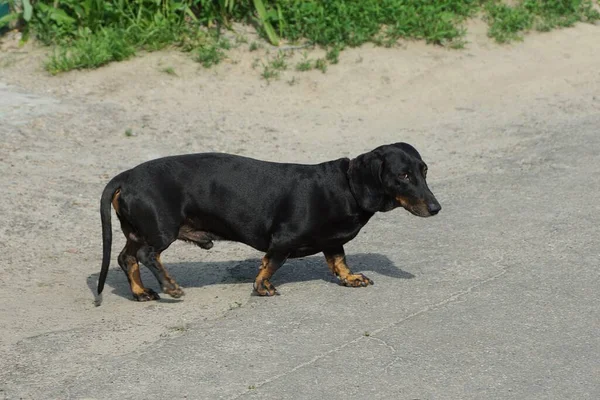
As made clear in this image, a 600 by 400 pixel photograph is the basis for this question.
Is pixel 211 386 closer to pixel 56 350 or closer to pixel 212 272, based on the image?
pixel 56 350

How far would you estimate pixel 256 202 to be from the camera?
638 cm

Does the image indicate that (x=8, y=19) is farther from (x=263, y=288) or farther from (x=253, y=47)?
(x=263, y=288)

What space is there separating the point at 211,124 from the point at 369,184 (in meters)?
3.96

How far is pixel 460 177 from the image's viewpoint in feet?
29.2

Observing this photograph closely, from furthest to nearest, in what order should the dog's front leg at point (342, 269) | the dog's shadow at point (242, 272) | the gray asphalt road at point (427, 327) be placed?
the dog's shadow at point (242, 272), the dog's front leg at point (342, 269), the gray asphalt road at point (427, 327)

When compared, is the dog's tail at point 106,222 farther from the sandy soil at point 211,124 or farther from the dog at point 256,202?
the sandy soil at point 211,124

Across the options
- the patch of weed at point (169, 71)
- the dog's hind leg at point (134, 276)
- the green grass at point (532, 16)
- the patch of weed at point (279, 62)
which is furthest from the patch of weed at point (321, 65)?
the dog's hind leg at point (134, 276)

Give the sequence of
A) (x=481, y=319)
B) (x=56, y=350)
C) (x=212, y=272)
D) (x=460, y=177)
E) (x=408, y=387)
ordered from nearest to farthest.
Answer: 1. (x=408, y=387)
2. (x=56, y=350)
3. (x=481, y=319)
4. (x=212, y=272)
5. (x=460, y=177)

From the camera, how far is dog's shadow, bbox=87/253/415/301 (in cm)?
684

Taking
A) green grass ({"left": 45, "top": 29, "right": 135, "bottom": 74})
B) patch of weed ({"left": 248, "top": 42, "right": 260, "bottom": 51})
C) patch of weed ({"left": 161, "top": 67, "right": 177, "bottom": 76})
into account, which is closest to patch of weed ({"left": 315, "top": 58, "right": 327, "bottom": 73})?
patch of weed ({"left": 248, "top": 42, "right": 260, "bottom": 51})

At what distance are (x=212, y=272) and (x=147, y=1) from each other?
5024mm

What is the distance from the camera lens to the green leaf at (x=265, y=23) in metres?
11.3

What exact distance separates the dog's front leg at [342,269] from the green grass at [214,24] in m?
4.66

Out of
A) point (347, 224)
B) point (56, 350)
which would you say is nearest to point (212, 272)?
point (347, 224)
